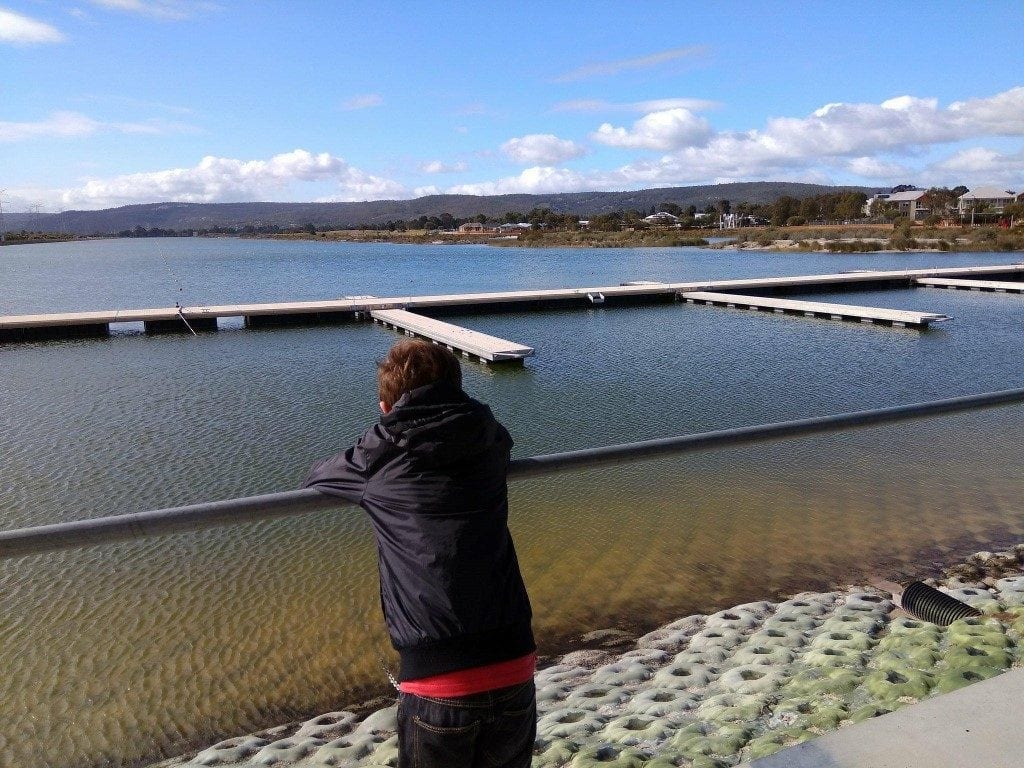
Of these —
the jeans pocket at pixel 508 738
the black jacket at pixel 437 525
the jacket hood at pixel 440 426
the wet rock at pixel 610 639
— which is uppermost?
the jacket hood at pixel 440 426

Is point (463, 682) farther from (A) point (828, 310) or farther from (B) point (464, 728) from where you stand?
(A) point (828, 310)

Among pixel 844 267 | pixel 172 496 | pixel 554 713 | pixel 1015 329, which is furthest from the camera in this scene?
pixel 844 267

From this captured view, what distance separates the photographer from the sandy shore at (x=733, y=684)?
2.92 m

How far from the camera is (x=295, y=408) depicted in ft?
42.1

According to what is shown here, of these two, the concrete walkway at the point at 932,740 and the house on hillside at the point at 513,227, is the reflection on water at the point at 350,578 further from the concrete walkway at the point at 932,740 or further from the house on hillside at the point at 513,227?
the house on hillside at the point at 513,227

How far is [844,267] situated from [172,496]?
1748 inches

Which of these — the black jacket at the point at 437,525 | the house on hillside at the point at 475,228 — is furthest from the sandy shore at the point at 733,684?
the house on hillside at the point at 475,228

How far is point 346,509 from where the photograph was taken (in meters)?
6.11

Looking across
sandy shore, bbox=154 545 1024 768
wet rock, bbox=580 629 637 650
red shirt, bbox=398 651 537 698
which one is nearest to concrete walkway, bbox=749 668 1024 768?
sandy shore, bbox=154 545 1024 768

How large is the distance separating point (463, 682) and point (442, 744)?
15 cm

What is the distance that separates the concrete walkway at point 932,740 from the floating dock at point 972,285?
3155 centimetres

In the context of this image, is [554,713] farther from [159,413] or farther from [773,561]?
[159,413]

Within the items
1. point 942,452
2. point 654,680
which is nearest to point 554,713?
point 654,680

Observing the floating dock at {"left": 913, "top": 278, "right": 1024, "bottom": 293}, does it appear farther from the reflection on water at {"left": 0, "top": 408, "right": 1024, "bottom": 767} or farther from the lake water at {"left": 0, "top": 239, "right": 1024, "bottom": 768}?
the reflection on water at {"left": 0, "top": 408, "right": 1024, "bottom": 767}
